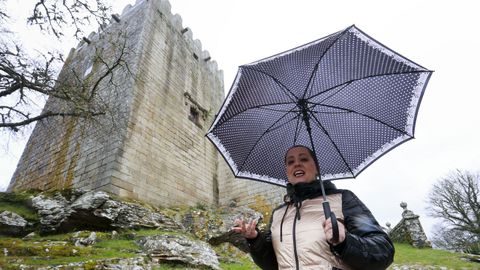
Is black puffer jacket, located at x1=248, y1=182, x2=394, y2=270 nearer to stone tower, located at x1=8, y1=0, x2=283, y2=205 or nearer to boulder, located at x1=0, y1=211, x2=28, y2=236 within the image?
boulder, located at x1=0, y1=211, x2=28, y2=236

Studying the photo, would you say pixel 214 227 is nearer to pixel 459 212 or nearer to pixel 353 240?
pixel 353 240

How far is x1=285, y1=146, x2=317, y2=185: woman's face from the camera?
210 centimetres

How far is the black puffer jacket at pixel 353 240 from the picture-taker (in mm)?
1342

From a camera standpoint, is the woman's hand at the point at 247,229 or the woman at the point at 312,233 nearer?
the woman at the point at 312,233

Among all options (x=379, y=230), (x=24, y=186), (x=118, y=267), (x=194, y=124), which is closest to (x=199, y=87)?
(x=194, y=124)

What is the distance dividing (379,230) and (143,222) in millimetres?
6207

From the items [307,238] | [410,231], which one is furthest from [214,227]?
[410,231]

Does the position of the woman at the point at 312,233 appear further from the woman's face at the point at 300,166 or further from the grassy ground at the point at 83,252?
the grassy ground at the point at 83,252

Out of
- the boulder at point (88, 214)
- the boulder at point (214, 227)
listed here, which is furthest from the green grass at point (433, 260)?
the boulder at point (88, 214)

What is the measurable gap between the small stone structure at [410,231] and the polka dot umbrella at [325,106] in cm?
1012

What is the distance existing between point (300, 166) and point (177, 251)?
13.2 feet

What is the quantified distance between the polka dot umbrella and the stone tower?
588 cm

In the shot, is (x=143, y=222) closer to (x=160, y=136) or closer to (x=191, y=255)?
(x=191, y=255)

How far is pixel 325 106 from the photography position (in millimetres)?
→ 2674
